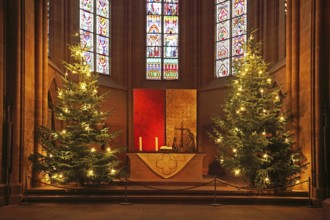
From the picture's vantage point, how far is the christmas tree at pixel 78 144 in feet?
44.3

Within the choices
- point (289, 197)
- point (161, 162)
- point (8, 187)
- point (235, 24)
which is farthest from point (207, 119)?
point (8, 187)

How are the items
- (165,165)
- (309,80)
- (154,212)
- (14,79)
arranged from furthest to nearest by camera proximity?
(165,165), (309,80), (14,79), (154,212)

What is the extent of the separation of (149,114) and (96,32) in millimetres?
6058

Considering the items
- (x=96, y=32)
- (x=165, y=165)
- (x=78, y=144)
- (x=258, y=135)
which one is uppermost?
(x=96, y=32)

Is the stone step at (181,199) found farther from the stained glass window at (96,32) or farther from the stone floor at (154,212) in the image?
the stained glass window at (96,32)

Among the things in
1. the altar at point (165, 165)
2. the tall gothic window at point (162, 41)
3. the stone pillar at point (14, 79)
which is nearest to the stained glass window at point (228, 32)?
the tall gothic window at point (162, 41)

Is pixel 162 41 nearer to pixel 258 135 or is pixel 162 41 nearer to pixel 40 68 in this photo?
pixel 40 68

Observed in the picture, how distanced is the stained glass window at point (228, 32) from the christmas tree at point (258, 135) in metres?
7.17

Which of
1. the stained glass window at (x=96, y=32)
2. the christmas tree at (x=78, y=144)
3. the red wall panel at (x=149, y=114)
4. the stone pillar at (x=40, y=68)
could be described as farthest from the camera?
the stained glass window at (x=96, y=32)

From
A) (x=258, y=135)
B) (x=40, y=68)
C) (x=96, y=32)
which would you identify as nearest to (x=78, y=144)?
(x=40, y=68)

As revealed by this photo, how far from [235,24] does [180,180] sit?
9.40 metres

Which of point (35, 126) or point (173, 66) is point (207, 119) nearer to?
point (173, 66)

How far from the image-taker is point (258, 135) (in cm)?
1361

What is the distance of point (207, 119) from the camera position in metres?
21.7
